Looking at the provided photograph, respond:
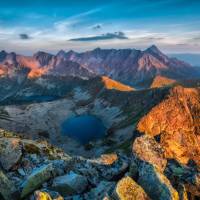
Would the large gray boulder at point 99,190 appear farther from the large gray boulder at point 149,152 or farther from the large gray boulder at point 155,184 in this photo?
the large gray boulder at point 149,152

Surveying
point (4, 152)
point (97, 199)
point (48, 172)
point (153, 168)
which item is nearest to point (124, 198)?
point (97, 199)

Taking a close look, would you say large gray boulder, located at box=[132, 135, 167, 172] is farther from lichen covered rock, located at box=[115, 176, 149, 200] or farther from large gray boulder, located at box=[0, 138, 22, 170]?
large gray boulder, located at box=[0, 138, 22, 170]

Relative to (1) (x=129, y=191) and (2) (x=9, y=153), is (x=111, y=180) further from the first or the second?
(2) (x=9, y=153)

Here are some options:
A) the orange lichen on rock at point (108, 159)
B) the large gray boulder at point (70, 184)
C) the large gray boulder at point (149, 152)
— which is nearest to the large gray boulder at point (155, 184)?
the large gray boulder at point (149, 152)

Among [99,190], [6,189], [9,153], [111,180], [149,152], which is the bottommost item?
[9,153]

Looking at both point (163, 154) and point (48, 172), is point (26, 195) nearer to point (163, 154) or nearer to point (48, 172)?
point (48, 172)

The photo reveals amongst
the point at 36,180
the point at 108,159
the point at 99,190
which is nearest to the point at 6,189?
the point at 36,180

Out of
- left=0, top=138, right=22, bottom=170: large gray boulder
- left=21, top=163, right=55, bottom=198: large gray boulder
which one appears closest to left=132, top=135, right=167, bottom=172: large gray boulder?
left=21, top=163, right=55, bottom=198: large gray boulder
